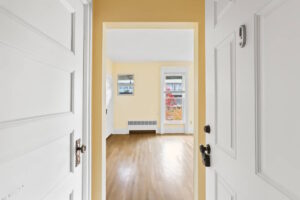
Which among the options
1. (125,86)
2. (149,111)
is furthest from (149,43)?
(149,111)

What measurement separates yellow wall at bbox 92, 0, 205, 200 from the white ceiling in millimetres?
1886

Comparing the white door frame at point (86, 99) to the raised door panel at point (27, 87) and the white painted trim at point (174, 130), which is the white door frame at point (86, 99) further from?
the white painted trim at point (174, 130)

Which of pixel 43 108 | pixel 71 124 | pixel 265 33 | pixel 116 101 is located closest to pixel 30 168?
pixel 43 108

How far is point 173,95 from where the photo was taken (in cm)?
660

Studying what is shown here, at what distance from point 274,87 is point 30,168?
88cm

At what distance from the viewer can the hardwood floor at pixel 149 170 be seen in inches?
96.4

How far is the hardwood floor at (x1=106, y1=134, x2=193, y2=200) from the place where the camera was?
8.04 ft

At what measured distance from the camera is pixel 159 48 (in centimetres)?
475

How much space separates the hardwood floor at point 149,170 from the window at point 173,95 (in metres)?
1.49

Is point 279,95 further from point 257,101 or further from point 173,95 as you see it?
point 173,95

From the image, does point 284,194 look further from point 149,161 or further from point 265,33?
point 149,161

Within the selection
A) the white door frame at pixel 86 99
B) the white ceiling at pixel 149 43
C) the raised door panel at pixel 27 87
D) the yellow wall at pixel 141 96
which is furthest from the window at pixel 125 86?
the raised door panel at pixel 27 87

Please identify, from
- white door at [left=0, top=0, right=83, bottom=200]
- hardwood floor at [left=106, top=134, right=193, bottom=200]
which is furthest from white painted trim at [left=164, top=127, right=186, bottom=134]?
white door at [left=0, top=0, right=83, bottom=200]

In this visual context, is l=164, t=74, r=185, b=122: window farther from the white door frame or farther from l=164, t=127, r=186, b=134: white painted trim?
the white door frame
